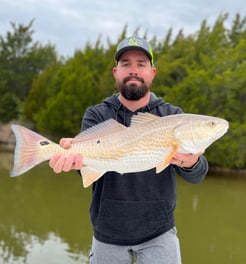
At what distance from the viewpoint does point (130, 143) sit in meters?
2.63

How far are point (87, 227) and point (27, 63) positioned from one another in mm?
33978

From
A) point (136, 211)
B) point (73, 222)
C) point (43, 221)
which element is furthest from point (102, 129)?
point (43, 221)

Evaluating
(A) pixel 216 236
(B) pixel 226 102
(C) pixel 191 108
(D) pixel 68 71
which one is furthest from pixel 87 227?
(D) pixel 68 71

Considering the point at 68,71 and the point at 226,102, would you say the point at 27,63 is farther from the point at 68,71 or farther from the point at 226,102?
the point at 226,102

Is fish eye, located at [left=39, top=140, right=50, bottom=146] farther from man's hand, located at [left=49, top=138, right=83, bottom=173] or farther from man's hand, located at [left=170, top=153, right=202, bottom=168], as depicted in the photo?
man's hand, located at [left=170, top=153, right=202, bottom=168]

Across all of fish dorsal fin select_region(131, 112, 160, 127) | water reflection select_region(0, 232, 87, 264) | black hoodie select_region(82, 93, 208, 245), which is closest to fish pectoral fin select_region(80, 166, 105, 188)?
black hoodie select_region(82, 93, 208, 245)

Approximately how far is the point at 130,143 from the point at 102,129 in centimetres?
23

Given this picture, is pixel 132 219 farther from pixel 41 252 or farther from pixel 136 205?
pixel 41 252

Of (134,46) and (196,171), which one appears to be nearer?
(196,171)

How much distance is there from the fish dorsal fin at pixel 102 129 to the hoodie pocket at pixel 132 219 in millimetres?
502

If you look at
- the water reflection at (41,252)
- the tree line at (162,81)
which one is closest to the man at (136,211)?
the water reflection at (41,252)

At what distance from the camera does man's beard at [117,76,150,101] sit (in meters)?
2.88

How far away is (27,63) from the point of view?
40.0 m

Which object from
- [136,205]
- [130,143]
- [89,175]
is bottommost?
[136,205]
